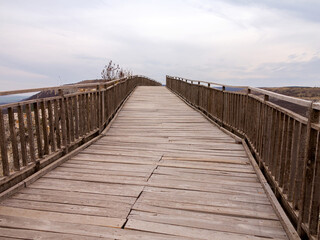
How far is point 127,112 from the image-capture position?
983 cm

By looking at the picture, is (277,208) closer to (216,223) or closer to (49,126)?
(216,223)

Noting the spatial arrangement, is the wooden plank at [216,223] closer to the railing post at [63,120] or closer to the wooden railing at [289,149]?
the wooden railing at [289,149]

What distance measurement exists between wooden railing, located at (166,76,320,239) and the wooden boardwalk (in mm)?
253

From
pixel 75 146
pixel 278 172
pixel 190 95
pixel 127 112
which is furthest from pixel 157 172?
pixel 190 95

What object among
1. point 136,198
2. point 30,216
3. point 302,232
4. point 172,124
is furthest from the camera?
point 172,124

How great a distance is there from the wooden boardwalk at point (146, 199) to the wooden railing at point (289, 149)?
25cm

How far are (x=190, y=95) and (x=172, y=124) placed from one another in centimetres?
445

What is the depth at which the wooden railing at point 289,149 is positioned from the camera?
80.8 inches

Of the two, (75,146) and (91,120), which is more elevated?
(91,120)

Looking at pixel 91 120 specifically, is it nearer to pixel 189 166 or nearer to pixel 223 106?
pixel 189 166

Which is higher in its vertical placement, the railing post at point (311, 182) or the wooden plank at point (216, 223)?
the railing post at point (311, 182)

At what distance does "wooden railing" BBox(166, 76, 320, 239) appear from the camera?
2.05 meters

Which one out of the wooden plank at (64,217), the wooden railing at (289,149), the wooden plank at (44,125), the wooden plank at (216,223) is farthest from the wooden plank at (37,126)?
the wooden railing at (289,149)

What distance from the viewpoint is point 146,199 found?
290 centimetres
